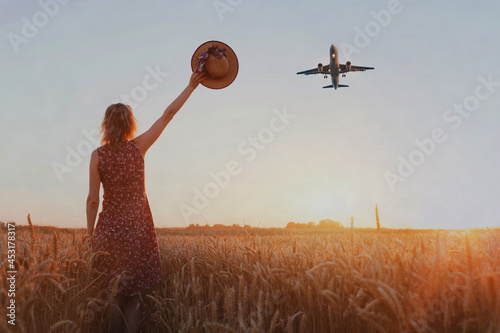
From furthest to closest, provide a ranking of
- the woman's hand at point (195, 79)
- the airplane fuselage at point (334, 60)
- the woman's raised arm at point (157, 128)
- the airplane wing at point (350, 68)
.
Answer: the airplane wing at point (350, 68) → the airplane fuselage at point (334, 60) → the woman's hand at point (195, 79) → the woman's raised arm at point (157, 128)

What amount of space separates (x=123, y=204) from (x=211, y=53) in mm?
2168

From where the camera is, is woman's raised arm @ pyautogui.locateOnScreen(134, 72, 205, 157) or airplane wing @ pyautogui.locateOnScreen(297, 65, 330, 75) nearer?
woman's raised arm @ pyautogui.locateOnScreen(134, 72, 205, 157)

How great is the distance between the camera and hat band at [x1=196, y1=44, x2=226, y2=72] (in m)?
4.69

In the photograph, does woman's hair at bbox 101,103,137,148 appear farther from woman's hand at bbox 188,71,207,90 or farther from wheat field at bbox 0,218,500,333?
wheat field at bbox 0,218,500,333

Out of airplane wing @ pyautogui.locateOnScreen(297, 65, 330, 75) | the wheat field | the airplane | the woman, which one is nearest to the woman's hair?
the woman

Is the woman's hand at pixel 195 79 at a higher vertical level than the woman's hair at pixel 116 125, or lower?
higher

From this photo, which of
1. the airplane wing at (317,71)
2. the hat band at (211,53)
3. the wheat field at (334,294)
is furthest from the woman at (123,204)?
the airplane wing at (317,71)

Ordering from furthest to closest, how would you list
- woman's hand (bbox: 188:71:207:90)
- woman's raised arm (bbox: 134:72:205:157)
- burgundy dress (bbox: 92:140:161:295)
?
woman's hand (bbox: 188:71:207:90), woman's raised arm (bbox: 134:72:205:157), burgundy dress (bbox: 92:140:161:295)

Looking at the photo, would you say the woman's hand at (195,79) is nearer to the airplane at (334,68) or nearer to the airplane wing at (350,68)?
the airplane at (334,68)

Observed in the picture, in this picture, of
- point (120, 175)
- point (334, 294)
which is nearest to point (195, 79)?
point (120, 175)

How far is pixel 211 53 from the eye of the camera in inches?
192

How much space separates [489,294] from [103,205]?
350 cm

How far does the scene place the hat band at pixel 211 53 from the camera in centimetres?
469

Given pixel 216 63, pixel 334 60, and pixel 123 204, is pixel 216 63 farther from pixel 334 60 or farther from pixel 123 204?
pixel 334 60
